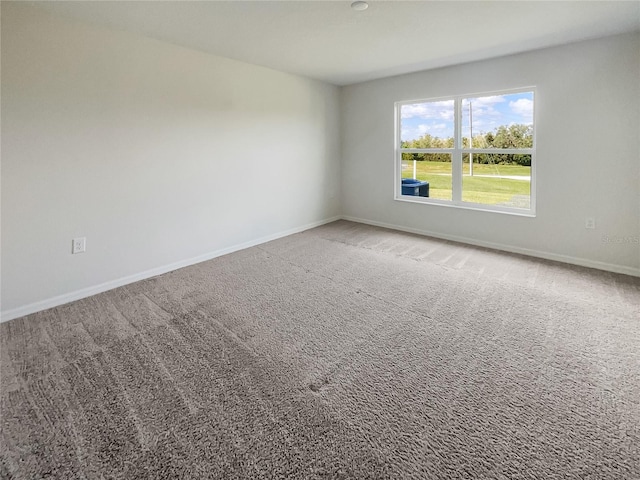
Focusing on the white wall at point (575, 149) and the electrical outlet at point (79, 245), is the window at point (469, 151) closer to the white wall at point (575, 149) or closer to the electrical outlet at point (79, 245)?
the white wall at point (575, 149)

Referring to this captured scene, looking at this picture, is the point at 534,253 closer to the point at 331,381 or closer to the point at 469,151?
the point at 469,151

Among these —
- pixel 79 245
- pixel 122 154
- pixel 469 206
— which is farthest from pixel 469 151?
pixel 79 245

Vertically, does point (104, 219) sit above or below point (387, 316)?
above

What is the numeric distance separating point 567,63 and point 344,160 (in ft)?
10.4

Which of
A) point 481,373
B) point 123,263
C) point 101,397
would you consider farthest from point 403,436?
point 123,263

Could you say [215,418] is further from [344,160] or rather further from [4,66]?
[344,160]

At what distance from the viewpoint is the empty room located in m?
1.58

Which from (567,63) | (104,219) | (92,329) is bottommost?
(92,329)

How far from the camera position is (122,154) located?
3.23 m

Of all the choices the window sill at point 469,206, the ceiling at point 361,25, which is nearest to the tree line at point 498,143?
the window sill at point 469,206

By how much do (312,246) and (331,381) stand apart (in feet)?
8.81

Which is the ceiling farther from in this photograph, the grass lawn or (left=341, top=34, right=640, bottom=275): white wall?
the grass lawn

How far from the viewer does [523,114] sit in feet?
13.1

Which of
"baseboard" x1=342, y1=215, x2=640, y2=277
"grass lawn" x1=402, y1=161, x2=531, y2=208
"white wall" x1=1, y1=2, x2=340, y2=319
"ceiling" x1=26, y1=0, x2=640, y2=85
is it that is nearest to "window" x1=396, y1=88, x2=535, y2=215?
"grass lawn" x1=402, y1=161, x2=531, y2=208
